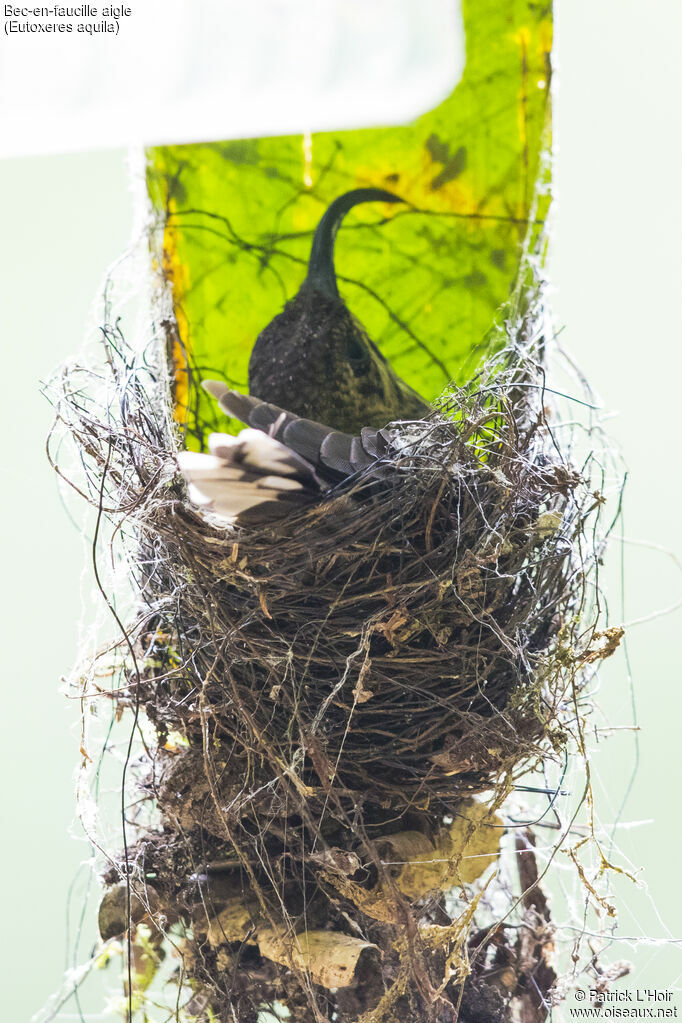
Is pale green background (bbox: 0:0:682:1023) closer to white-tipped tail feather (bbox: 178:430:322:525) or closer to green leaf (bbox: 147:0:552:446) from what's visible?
green leaf (bbox: 147:0:552:446)

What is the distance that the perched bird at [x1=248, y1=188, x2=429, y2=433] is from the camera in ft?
1.71

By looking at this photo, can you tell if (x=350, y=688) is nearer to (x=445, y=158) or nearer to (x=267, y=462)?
(x=267, y=462)

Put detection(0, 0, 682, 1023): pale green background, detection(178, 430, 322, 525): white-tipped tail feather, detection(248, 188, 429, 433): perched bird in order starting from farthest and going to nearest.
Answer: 1. detection(0, 0, 682, 1023): pale green background
2. detection(248, 188, 429, 433): perched bird
3. detection(178, 430, 322, 525): white-tipped tail feather

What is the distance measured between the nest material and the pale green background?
0.85 ft

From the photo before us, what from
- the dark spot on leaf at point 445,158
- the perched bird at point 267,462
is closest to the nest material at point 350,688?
the perched bird at point 267,462

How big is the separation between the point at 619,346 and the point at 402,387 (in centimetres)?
31

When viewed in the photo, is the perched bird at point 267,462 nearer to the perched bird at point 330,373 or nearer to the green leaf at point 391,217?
the perched bird at point 330,373

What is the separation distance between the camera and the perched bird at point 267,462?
404 millimetres

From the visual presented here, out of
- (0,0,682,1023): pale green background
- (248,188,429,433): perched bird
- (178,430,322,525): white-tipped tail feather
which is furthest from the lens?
(0,0,682,1023): pale green background

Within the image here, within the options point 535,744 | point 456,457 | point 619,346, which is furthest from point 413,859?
point 619,346

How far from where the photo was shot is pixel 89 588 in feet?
2.45

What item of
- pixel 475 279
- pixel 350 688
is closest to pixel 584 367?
pixel 475 279

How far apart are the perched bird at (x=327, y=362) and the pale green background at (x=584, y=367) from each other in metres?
0.26

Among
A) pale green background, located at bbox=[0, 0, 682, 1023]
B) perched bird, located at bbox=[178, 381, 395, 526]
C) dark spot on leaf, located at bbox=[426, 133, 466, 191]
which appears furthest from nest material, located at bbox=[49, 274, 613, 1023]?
pale green background, located at bbox=[0, 0, 682, 1023]
